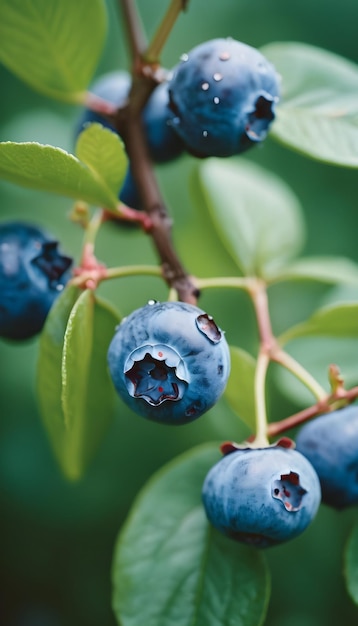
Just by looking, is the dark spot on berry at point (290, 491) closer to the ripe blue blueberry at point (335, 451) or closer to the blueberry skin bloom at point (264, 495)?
the blueberry skin bloom at point (264, 495)

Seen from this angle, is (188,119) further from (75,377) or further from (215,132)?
(75,377)

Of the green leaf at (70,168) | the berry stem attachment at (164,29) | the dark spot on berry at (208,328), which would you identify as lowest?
the dark spot on berry at (208,328)

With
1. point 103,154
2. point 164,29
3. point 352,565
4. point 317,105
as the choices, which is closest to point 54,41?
point 164,29

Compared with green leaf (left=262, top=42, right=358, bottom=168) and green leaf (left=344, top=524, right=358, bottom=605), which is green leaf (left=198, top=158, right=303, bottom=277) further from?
green leaf (left=344, top=524, right=358, bottom=605)

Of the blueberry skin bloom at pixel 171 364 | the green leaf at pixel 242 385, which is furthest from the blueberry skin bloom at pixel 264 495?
the green leaf at pixel 242 385

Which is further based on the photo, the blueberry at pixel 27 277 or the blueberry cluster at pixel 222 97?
the blueberry at pixel 27 277

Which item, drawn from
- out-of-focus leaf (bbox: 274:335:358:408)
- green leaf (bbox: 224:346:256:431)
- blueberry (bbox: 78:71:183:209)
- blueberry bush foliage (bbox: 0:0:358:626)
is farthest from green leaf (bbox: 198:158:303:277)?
green leaf (bbox: 224:346:256:431)
